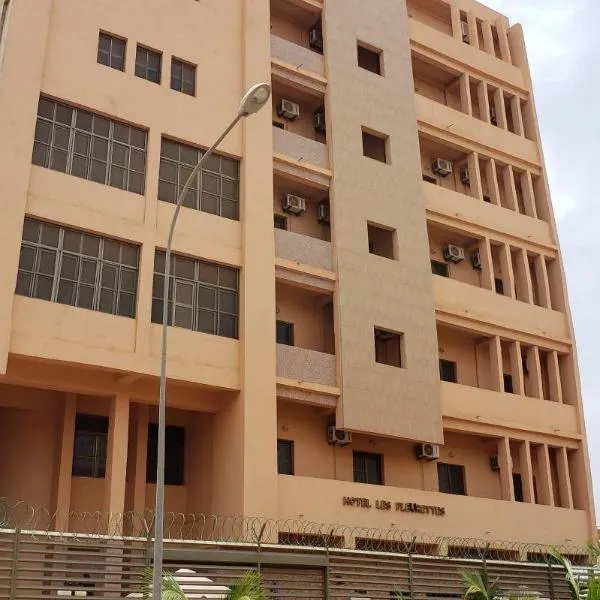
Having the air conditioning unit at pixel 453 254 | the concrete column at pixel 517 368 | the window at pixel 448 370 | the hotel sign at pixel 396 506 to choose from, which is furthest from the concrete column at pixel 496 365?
the hotel sign at pixel 396 506

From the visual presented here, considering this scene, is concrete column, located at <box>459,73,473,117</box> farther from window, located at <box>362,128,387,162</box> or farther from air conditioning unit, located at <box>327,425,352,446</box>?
air conditioning unit, located at <box>327,425,352,446</box>

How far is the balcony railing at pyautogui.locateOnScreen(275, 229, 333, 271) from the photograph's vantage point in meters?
25.3

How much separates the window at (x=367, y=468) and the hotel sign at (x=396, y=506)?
1627mm

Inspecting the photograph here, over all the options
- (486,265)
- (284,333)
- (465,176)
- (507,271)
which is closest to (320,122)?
(465,176)

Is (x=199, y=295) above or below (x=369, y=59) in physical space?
below

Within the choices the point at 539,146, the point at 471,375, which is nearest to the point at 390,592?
the point at 471,375

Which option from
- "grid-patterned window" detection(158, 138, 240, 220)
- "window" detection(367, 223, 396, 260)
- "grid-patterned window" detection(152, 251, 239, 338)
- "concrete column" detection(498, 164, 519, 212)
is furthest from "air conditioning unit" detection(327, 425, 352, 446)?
"concrete column" detection(498, 164, 519, 212)

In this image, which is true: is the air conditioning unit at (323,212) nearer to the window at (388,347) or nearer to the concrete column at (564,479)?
the window at (388,347)

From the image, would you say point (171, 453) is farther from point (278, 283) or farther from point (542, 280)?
point (542, 280)

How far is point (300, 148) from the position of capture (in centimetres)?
2719

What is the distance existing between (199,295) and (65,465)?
550 centimetres

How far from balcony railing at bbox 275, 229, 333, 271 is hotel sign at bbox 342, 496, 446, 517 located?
268 inches

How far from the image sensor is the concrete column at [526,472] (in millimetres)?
28172

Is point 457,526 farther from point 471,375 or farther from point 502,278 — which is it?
point 502,278
